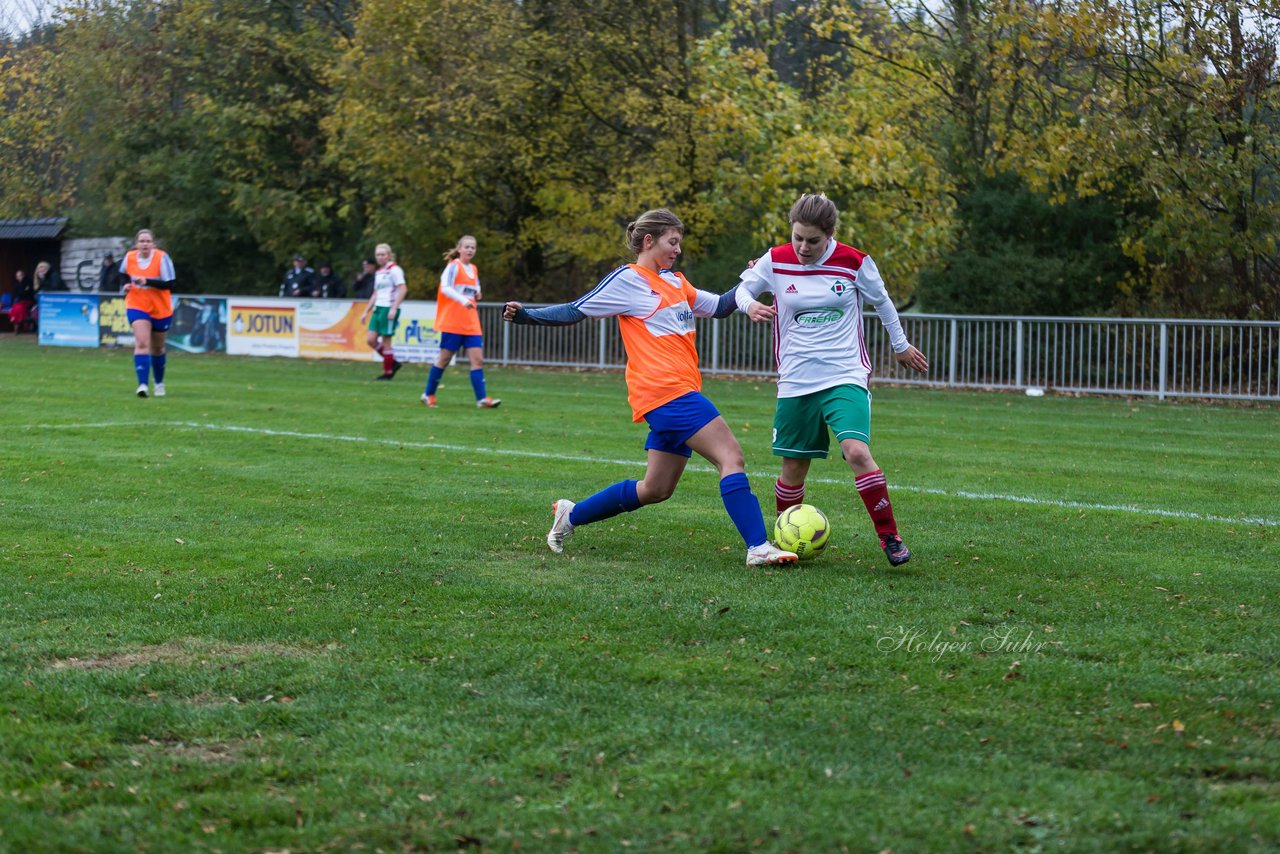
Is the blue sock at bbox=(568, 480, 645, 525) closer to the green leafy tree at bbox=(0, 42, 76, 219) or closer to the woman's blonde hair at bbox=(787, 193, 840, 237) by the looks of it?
the woman's blonde hair at bbox=(787, 193, 840, 237)

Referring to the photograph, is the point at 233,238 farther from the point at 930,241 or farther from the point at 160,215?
the point at 930,241

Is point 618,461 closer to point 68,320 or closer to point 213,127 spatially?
point 68,320

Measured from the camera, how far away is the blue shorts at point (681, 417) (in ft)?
23.1

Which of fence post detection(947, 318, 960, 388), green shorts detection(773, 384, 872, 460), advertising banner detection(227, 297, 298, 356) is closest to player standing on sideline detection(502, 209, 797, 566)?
green shorts detection(773, 384, 872, 460)

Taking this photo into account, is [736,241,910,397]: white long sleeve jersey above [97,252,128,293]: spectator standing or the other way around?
the other way around

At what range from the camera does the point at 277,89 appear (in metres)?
34.9

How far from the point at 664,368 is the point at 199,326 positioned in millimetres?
25581

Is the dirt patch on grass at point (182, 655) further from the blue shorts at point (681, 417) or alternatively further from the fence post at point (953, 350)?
the fence post at point (953, 350)

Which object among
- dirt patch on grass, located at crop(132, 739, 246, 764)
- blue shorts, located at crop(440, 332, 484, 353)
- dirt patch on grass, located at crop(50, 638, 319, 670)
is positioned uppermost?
blue shorts, located at crop(440, 332, 484, 353)

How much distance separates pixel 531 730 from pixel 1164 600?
3223mm

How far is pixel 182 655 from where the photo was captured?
5238 millimetres

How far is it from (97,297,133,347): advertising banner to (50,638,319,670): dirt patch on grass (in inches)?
1099

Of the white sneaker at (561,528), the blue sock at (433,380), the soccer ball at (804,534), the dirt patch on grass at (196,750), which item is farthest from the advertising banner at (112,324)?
the dirt patch on grass at (196,750)

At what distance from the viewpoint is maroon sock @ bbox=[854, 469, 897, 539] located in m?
6.94
